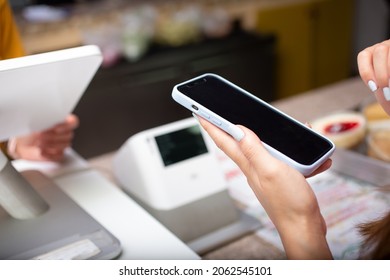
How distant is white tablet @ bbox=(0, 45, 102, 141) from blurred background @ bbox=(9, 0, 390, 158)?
0.98 m

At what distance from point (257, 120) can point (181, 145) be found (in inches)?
10.8

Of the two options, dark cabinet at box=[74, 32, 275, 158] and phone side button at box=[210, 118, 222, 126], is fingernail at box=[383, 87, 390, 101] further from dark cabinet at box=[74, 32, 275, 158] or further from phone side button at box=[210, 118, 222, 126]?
dark cabinet at box=[74, 32, 275, 158]

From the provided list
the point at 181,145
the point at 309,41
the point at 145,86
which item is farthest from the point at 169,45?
the point at 181,145

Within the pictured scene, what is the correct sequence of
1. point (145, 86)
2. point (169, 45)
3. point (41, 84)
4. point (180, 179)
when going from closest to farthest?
1. point (41, 84)
2. point (180, 179)
3. point (145, 86)
4. point (169, 45)

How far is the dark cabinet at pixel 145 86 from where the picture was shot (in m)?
1.92

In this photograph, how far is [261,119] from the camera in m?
0.57

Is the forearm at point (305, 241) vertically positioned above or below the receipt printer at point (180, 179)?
above

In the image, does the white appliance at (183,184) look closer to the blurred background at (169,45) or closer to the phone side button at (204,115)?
the phone side button at (204,115)

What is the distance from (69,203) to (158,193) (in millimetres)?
137

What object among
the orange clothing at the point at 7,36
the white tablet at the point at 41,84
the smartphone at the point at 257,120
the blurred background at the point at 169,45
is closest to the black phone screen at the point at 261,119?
the smartphone at the point at 257,120

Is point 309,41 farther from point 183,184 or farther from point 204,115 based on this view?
point 204,115

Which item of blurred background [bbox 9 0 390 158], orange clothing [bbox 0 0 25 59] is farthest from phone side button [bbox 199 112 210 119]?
blurred background [bbox 9 0 390 158]

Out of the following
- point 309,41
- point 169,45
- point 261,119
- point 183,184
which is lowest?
point 309,41

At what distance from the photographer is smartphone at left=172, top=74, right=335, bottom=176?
0.53 m
